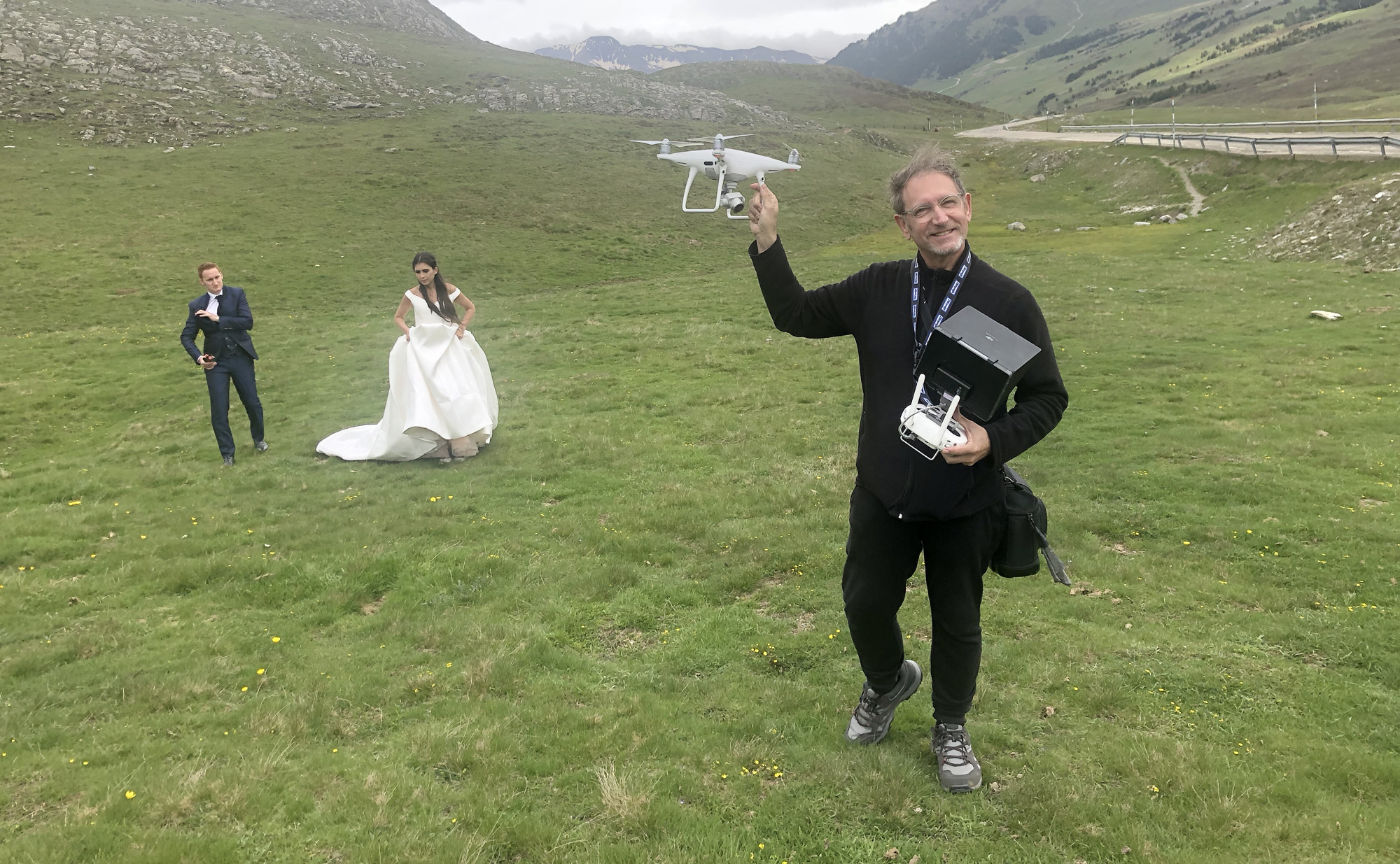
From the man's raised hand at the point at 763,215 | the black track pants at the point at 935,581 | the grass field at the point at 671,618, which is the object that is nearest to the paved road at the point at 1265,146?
the grass field at the point at 671,618

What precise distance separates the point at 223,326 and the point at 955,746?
14.4 meters

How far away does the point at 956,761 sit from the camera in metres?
5.06

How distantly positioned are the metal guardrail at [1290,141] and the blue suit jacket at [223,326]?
49789mm

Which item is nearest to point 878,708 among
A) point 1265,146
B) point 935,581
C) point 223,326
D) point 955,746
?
point 955,746

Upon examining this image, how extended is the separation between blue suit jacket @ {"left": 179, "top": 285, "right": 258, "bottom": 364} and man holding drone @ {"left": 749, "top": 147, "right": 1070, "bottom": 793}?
12.8 metres

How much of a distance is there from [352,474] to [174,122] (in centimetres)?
6858

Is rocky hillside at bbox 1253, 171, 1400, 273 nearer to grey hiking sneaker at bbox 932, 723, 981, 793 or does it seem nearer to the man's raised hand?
grey hiking sneaker at bbox 932, 723, 981, 793

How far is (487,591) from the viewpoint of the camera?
29.1 ft

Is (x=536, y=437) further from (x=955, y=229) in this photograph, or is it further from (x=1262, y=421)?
(x=1262, y=421)

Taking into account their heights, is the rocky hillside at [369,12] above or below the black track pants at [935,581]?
above

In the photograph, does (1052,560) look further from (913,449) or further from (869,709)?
(869,709)

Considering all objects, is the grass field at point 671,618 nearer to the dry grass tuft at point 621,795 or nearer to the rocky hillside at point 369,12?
the dry grass tuft at point 621,795

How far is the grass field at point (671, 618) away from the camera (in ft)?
15.8

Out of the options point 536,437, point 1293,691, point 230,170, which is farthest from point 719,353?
point 230,170
